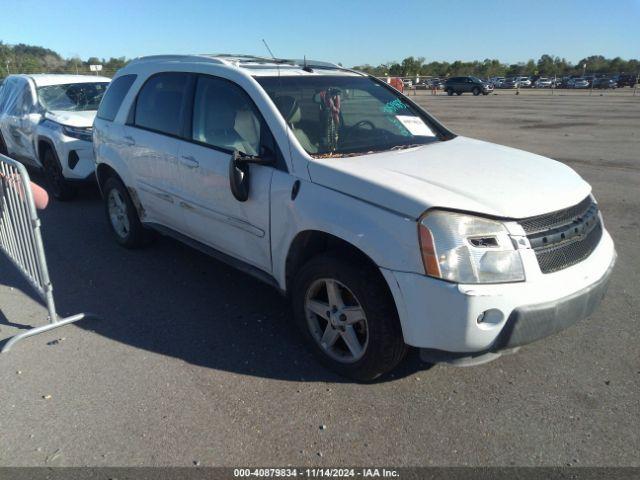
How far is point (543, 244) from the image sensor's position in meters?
2.73

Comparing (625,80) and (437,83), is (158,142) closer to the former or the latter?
(437,83)

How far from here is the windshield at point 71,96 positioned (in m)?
8.02

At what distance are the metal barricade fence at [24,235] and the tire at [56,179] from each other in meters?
2.91

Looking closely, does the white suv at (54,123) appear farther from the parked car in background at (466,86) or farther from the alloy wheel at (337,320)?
the parked car in background at (466,86)

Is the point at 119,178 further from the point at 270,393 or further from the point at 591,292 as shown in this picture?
the point at 591,292

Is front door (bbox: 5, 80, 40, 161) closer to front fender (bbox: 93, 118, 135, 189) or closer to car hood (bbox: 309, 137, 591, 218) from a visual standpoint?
front fender (bbox: 93, 118, 135, 189)

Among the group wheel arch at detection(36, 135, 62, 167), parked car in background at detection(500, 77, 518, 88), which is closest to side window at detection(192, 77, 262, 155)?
wheel arch at detection(36, 135, 62, 167)

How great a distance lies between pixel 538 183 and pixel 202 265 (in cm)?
327

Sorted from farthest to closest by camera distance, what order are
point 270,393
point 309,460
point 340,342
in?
point 340,342
point 270,393
point 309,460

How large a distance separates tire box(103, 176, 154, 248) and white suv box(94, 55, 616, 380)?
1.46 feet

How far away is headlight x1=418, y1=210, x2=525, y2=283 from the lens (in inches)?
102

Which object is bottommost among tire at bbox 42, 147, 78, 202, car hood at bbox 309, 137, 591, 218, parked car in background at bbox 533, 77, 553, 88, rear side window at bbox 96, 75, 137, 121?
parked car in background at bbox 533, 77, 553, 88

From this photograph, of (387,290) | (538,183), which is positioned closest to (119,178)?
(387,290)

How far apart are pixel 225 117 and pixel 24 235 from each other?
6.09 feet
